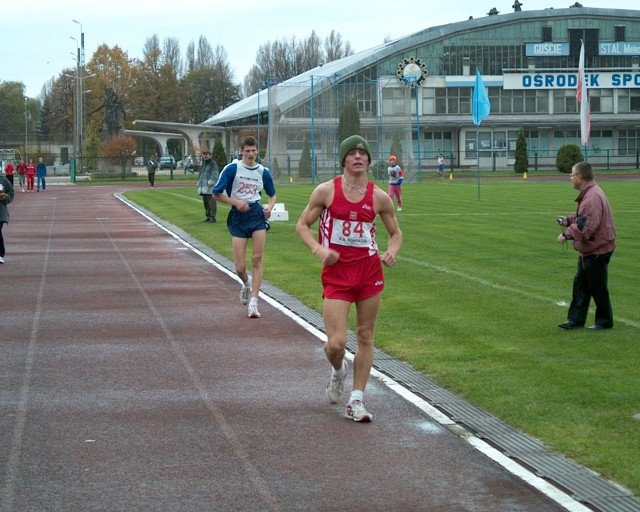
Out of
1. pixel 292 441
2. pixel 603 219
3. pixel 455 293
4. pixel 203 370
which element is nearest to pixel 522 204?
pixel 455 293

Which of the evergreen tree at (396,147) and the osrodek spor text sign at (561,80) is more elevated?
the osrodek spor text sign at (561,80)

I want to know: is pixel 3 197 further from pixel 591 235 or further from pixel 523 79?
pixel 523 79

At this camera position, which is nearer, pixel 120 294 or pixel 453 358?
pixel 453 358

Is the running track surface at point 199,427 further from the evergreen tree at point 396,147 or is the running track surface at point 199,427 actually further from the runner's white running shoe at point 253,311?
the evergreen tree at point 396,147

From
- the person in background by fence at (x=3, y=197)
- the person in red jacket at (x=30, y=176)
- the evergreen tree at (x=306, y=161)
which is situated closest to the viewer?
the person in background by fence at (x=3, y=197)

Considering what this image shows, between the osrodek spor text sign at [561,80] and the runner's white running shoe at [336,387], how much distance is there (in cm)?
8136

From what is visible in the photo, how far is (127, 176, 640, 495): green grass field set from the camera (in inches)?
315

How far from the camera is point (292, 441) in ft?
24.5

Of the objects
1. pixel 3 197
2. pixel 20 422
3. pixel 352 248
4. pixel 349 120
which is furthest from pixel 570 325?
pixel 349 120

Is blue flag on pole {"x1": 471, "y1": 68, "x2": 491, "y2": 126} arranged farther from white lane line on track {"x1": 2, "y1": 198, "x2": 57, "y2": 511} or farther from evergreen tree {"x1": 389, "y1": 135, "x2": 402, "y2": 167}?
white lane line on track {"x1": 2, "y1": 198, "x2": 57, "y2": 511}

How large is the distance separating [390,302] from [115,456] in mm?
7690

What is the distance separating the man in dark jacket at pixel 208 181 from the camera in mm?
29391

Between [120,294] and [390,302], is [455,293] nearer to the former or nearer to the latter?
[390,302]

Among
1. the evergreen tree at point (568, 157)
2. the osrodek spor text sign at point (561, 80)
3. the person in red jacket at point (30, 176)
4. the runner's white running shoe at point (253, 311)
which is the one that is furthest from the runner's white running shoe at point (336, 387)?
the osrodek spor text sign at point (561, 80)
